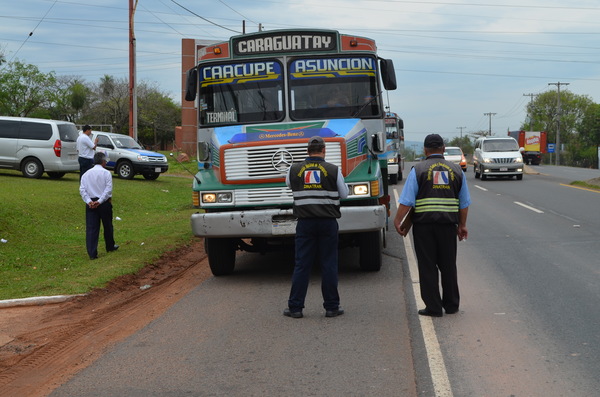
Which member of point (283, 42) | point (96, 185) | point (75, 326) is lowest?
point (75, 326)

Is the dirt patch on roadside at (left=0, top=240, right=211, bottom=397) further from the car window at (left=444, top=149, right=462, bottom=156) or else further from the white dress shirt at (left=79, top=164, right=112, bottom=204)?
the car window at (left=444, top=149, right=462, bottom=156)

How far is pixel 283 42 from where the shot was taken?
10797mm

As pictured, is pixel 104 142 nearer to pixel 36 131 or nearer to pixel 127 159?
pixel 127 159

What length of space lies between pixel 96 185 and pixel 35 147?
41.7ft

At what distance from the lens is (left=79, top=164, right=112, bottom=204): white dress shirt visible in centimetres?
1223

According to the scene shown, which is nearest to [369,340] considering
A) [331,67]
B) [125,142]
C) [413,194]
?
[413,194]

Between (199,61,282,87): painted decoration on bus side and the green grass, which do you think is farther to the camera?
(199,61,282,87): painted decoration on bus side

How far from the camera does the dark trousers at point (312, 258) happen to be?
25.7 ft

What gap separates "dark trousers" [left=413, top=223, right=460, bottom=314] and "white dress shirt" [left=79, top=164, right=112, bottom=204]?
623cm

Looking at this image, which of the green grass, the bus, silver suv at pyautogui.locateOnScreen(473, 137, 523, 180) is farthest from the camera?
silver suv at pyautogui.locateOnScreen(473, 137, 523, 180)

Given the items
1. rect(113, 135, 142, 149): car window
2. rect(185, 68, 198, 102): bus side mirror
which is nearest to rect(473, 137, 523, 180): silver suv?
rect(113, 135, 142, 149): car window

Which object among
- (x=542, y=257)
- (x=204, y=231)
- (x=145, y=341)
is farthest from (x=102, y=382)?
(x=542, y=257)

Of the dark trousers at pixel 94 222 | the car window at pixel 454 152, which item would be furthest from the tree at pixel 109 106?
the dark trousers at pixel 94 222

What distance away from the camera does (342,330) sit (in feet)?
23.8
